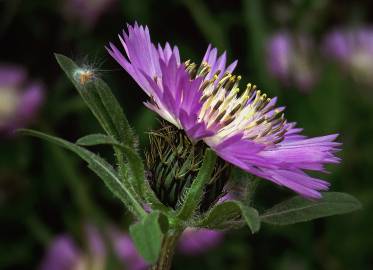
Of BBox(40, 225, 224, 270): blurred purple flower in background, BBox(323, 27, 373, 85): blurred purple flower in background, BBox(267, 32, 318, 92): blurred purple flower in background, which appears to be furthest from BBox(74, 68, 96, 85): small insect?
BBox(323, 27, 373, 85): blurred purple flower in background

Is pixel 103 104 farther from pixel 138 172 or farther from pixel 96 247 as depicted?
pixel 96 247

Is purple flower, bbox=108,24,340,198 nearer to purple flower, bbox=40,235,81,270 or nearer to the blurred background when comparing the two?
the blurred background

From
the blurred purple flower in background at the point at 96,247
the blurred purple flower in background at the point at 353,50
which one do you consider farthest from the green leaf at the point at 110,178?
the blurred purple flower in background at the point at 353,50

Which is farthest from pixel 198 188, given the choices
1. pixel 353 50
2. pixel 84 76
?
pixel 353 50

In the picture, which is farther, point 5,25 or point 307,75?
point 307,75

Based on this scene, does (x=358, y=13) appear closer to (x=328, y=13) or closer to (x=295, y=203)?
(x=328, y=13)

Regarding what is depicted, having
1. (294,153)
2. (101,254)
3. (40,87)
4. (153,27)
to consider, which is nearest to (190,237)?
(101,254)

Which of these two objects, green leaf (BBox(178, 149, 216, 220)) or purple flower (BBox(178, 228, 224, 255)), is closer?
green leaf (BBox(178, 149, 216, 220))

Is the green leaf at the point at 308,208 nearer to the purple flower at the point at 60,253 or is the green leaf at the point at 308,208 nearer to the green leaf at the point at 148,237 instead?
the green leaf at the point at 148,237
